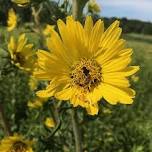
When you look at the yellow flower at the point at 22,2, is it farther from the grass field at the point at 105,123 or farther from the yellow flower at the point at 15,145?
the yellow flower at the point at 15,145

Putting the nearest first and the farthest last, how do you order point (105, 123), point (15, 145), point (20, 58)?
1. point (15, 145)
2. point (20, 58)
3. point (105, 123)

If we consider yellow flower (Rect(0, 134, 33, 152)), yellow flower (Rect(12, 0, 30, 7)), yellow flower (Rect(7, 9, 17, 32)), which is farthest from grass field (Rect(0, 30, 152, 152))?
yellow flower (Rect(12, 0, 30, 7))

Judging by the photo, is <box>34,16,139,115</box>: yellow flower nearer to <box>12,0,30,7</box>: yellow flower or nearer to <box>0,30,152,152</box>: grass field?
<box>12,0,30,7</box>: yellow flower

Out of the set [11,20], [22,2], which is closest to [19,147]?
[22,2]

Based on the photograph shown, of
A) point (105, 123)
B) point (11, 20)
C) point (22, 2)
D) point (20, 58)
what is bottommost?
point (105, 123)

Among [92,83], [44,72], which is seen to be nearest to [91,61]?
[92,83]

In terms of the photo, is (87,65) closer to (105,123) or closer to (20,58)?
(20,58)

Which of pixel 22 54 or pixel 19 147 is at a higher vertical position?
pixel 22 54
